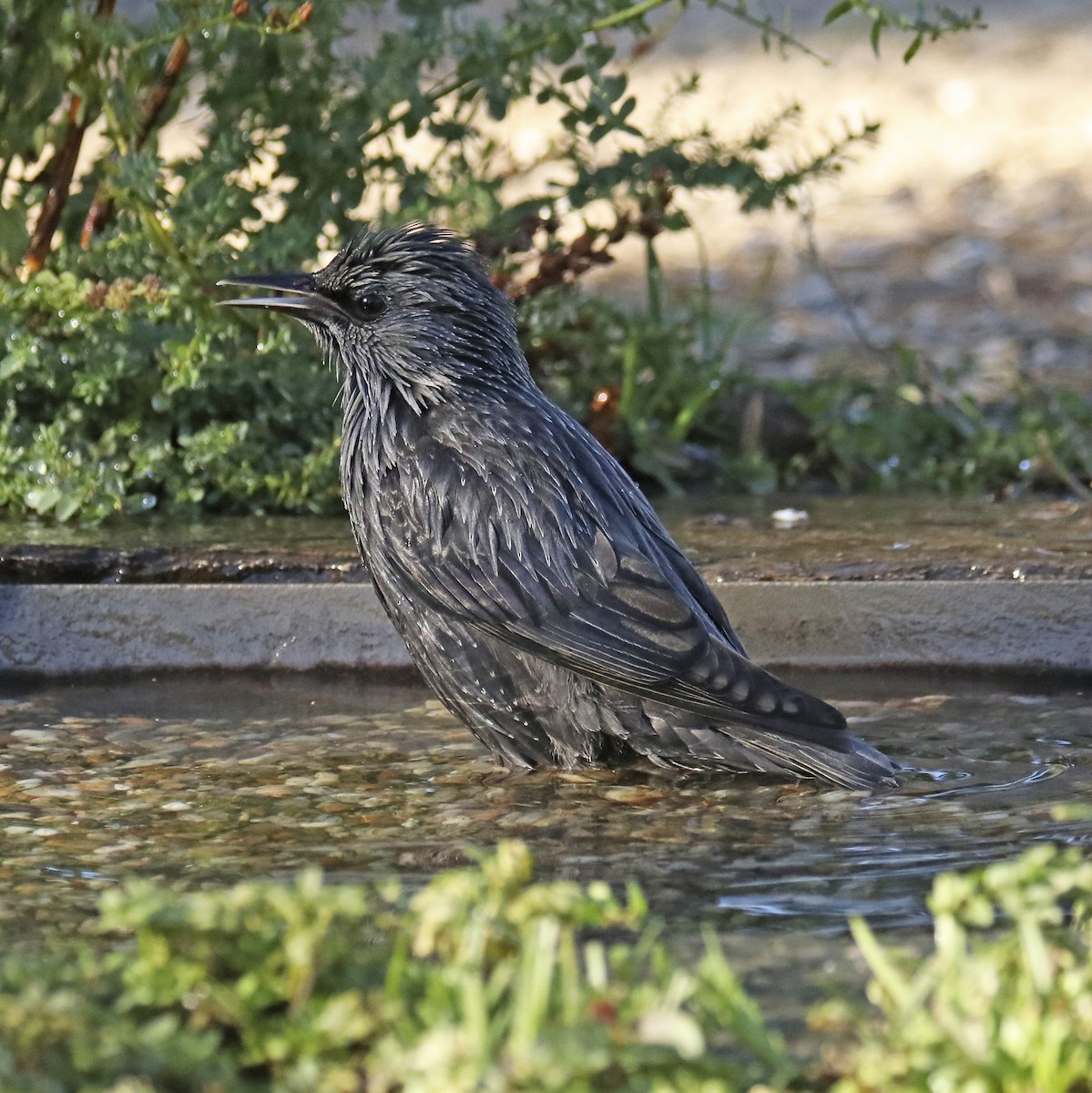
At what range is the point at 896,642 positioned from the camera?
4.00m

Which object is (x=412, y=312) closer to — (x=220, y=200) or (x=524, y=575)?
(x=524, y=575)

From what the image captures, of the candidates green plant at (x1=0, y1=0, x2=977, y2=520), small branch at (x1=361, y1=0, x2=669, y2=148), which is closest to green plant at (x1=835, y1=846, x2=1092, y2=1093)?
green plant at (x1=0, y1=0, x2=977, y2=520)

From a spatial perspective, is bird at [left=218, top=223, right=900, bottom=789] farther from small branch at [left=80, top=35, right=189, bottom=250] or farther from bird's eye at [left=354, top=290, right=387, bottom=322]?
small branch at [left=80, top=35, right=189, bottom=250]

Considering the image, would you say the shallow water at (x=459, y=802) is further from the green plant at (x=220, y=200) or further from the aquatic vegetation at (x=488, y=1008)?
the green plant at (x=220, y=200)

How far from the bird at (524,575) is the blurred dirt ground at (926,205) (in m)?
2.40

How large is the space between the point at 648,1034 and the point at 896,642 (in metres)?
2.38

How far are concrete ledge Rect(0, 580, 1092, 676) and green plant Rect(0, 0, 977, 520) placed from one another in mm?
444

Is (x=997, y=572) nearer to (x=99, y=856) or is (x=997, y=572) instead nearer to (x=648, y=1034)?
(x=99, y=856)

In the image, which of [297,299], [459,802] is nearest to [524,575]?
[459,802]

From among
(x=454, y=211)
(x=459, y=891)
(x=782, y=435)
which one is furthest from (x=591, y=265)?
(x=459, y=891)

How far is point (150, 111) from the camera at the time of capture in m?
4.86

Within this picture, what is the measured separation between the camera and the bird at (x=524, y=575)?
3.25 m

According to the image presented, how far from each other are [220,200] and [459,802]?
78.0 inches

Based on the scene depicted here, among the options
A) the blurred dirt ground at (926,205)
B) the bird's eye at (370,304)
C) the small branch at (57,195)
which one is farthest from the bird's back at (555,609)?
the blurred dirt ground at (926,205)
